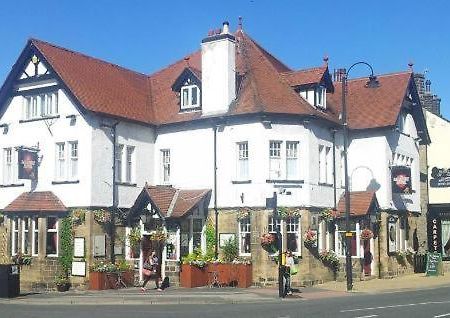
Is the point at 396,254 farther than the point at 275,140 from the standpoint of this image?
Yes

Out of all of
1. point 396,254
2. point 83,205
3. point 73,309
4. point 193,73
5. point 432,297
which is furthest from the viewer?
point 396,254

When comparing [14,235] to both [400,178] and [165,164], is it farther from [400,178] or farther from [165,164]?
[400,178]

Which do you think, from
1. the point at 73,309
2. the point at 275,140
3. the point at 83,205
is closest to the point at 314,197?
the point at 275,140

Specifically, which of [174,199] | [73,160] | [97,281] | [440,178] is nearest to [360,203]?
[174,199]

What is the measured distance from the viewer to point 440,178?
42406mm

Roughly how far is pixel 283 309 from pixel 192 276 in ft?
28.6

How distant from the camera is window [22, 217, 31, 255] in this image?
30.1 meters

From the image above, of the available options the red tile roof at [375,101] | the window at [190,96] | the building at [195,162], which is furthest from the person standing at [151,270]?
the red tile roof at [375,101]

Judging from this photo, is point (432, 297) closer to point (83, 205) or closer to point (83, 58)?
point (83, 205)

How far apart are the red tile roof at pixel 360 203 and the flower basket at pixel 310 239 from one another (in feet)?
8.76

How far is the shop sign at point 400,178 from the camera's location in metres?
33.0

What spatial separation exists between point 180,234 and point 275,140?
6049 mm

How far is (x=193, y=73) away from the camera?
103 ft

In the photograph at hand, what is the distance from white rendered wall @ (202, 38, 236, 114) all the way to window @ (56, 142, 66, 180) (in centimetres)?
693
